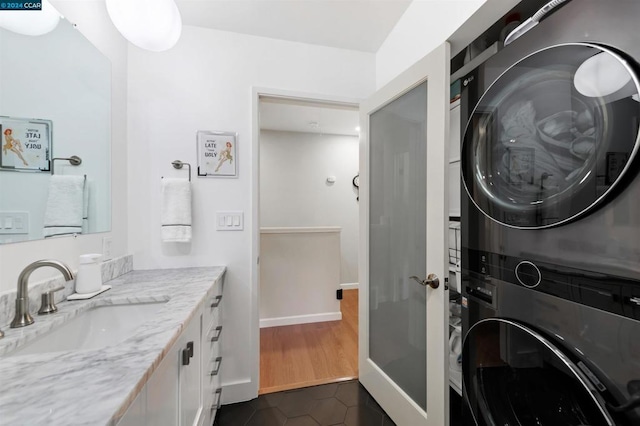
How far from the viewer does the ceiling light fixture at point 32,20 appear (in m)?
0.89

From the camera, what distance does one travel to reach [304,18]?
162 cm

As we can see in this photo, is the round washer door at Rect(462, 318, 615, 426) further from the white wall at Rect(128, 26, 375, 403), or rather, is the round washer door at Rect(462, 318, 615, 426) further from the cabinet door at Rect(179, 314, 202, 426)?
the white wall at Rect(128, 26, 375, 403)

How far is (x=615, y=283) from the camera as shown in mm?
662

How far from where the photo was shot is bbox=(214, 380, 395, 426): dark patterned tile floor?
1533 millimetres

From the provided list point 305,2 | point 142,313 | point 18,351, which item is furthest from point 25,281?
point 305,2

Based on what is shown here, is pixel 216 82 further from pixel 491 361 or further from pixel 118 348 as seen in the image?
pixel 491 361

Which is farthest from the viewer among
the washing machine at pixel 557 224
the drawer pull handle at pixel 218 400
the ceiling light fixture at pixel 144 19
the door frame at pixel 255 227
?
the door frame at pixel 255 227

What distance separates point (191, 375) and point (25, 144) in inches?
42.3

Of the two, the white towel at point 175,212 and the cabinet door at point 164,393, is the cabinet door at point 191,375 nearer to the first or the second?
the cabinet door at point 164,393

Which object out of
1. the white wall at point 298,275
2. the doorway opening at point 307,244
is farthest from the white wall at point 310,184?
the white wall at point 298,275

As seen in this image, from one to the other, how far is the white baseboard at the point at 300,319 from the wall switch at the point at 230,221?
4.85 ft

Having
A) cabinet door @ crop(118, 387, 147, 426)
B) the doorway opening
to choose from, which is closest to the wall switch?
the doorway opening

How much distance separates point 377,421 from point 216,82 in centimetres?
237

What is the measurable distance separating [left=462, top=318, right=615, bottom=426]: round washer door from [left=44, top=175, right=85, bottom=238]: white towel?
179 cm
